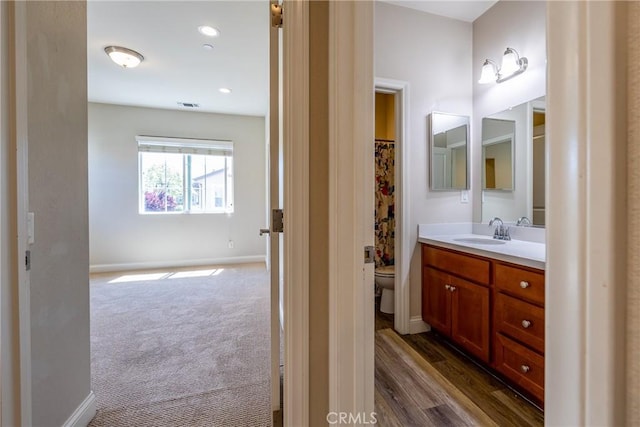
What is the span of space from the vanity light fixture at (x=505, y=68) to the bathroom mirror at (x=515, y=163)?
0.25 m

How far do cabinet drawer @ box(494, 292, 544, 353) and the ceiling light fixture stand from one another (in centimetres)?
380

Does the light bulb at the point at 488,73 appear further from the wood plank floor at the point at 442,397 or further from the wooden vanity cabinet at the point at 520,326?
the wood plank floor at the point at 442,397

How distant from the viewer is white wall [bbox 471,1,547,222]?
76.1 inches

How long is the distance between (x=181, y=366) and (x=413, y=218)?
6.66 ft

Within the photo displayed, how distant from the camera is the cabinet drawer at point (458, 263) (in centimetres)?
176

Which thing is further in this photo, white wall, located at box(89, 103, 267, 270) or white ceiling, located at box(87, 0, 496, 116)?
white wall, located at box(89, 103, 267, 270)

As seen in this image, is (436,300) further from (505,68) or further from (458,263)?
(505,68)

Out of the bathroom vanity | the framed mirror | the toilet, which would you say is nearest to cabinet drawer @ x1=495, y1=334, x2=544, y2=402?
the bathroom vanity

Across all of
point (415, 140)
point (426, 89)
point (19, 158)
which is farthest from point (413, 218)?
point (19, 158)

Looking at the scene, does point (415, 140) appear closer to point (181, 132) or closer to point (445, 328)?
point (445, 328)

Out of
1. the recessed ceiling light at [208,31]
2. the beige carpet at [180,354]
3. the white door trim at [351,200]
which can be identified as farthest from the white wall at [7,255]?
the recessed ceiling light at [208,31]

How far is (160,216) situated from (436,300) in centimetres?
439

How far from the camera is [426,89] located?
2318 millimetres

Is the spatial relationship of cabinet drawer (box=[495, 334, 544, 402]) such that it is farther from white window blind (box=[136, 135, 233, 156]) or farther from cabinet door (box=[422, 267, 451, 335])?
white window blind (box=[136, 135, 233, 156])
